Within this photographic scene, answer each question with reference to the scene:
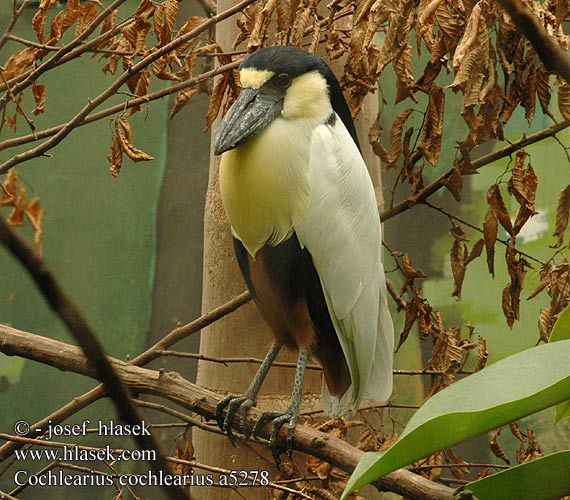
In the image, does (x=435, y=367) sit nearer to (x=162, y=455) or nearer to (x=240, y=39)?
(x=240, y=39)

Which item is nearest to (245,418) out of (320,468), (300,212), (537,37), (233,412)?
(233,412)

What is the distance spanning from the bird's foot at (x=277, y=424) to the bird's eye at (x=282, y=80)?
1.44ft

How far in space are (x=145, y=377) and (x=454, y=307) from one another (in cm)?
120

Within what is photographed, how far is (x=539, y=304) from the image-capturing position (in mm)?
2027

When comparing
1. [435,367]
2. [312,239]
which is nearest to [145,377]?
[312,239]

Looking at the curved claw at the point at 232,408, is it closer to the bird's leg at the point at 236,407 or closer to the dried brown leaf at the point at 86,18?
the bird's leg at the point at 236,407

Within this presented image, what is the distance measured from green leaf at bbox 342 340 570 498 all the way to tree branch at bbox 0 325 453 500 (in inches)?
20.5

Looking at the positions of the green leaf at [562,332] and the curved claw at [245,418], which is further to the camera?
the curved claw at [245,418]

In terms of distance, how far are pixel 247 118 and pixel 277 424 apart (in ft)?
1.32

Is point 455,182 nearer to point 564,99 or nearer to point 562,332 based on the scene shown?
point 564,99

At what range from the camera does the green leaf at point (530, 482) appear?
1.36ft

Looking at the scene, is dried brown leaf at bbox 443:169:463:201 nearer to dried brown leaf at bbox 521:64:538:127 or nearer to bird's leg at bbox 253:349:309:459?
dried brown leaf at bbox 521:64:538:127

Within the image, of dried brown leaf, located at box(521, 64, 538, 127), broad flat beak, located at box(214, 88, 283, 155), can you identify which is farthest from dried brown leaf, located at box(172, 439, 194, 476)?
dried brown leaf, located at box(521, 64, 538, 127)

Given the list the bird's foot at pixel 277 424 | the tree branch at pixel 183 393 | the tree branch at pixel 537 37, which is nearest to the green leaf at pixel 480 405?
the tree branch at pixel 537 37
